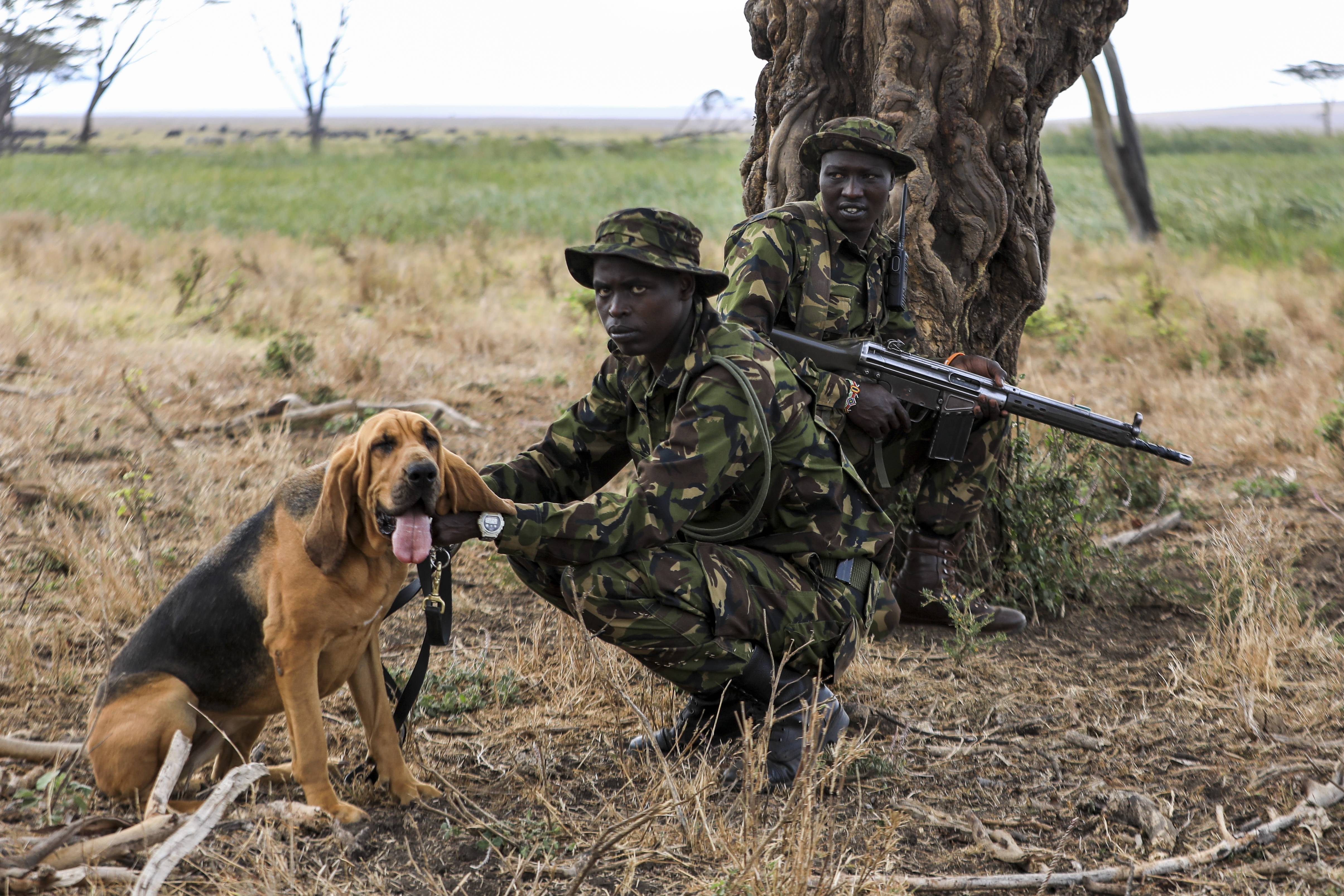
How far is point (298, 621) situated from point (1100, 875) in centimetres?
213

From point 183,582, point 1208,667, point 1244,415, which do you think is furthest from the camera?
point 1244,415

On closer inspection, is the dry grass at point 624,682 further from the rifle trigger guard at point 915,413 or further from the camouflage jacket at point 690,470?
the rifle trigger guard at point 915,413

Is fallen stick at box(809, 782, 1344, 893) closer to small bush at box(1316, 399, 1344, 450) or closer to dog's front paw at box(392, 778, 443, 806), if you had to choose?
dog's front paw at box(392, 778, 443, 806)

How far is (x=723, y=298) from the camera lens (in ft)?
14.3

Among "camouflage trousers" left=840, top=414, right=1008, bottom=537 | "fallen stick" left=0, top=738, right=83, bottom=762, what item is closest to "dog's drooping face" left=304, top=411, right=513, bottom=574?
"fallen stick" left=0, top=738, right=83, bottom=762

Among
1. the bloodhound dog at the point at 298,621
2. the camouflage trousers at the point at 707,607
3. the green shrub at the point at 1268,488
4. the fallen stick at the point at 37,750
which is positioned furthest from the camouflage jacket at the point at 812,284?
the green shrub at the point at 1268,488

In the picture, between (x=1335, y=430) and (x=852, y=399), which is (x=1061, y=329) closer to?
(x=1335, y=430)

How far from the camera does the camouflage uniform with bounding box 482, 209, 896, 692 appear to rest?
10.3 ft

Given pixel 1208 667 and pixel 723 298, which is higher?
pixel 723 298

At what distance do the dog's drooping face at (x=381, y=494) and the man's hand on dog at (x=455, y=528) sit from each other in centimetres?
7

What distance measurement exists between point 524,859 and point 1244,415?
22.5 ft

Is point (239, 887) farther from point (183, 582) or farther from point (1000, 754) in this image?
point (1000, 754)

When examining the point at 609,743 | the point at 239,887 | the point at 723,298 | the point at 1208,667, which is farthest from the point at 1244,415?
the point at 239,887

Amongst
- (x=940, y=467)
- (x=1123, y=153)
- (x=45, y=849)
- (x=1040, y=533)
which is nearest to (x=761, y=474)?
(x=940, y=467)
